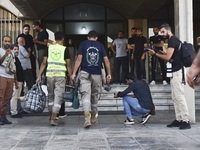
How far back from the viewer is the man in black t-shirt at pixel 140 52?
478 inches

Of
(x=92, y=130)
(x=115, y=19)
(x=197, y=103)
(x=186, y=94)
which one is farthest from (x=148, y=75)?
(x=92, y=130)

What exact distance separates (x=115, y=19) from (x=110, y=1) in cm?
123

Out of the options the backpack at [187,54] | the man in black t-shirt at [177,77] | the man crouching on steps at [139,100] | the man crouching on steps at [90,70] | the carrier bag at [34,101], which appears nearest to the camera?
the backpack at [187,54]

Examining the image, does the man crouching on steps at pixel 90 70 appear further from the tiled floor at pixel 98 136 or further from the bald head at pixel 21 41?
the bald head at pixel 21 41

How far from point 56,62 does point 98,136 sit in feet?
7.46

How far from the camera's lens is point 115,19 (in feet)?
51.2

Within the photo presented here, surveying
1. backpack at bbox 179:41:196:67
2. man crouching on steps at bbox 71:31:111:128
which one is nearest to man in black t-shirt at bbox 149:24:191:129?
backpack at bbox 179:41:196:67

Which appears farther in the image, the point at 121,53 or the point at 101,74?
the point at 121,53

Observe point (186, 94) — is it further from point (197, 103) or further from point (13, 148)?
point (13, 148)

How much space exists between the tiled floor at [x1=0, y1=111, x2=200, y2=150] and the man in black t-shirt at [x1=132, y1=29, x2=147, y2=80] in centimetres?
403

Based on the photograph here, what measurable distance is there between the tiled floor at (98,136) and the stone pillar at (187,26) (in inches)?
18.9

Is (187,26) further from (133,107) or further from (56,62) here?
(56,62)

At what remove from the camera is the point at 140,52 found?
12227 millimetres

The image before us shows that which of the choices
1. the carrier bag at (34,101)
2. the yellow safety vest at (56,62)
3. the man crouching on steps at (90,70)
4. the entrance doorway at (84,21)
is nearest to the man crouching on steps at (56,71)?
the yellow safety vest at (56,62)
